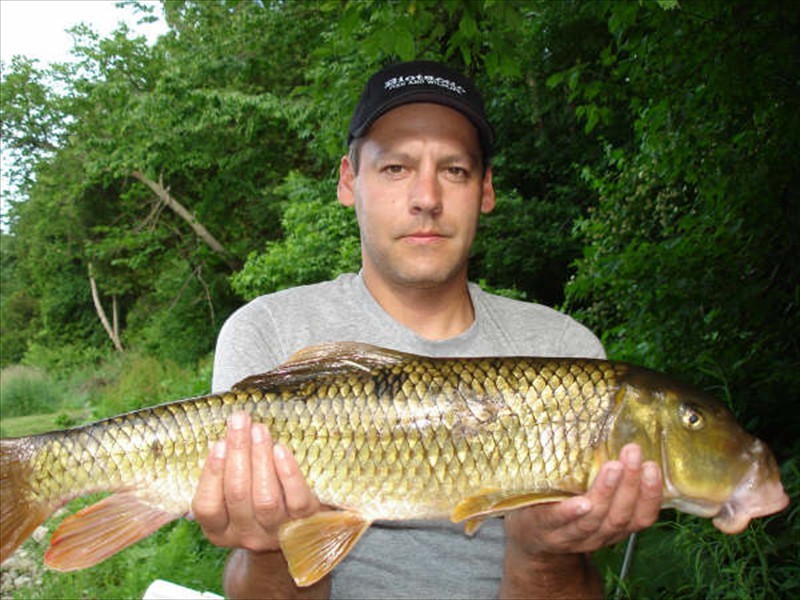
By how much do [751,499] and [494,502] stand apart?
0.56m

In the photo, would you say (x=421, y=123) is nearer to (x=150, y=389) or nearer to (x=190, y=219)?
(x=150, y=389)

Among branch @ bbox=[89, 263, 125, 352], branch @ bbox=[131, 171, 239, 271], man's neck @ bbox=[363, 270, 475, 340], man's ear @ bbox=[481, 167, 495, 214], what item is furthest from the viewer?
branch @ bbox=[89, 263, 125, 352]

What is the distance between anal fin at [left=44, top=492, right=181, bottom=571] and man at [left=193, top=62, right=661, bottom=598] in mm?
136

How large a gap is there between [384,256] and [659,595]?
2100 millimetres

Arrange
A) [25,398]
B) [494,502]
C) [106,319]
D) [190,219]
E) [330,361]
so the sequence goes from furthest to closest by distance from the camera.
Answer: [106,319], [190,219], [25,398], [330,361], [494,502]

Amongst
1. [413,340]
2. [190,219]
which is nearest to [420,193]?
[413,340]

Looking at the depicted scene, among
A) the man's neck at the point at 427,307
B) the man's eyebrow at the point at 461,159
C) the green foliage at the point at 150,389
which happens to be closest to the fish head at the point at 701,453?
the man's neck at the point at 427,307

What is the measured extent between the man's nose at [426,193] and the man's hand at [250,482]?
792mm

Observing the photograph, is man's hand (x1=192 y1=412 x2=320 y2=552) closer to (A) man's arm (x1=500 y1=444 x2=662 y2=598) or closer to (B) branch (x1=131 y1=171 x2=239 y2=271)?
(A) man's arm (x1=500 y1=444 x2=662 y2=598)

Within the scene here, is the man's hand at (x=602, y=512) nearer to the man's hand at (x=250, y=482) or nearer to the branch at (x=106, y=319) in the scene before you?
the man's hand at (x=250, y=482)

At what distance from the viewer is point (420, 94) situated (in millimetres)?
2088

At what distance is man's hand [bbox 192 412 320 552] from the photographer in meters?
1.55

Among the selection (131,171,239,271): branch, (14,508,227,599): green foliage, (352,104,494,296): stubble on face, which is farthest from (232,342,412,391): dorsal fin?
(131,171,239,271): branch

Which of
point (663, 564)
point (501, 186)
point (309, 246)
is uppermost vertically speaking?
point (501, 186)
